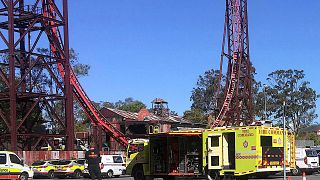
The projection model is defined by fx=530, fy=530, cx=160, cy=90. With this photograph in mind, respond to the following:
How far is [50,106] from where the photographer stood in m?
51.1

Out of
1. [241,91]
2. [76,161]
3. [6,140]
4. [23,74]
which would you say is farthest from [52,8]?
[241,91]

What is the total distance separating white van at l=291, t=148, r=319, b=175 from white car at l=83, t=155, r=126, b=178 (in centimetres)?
1319

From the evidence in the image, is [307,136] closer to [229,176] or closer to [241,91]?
[241,91]

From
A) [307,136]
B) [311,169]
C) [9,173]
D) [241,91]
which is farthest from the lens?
[307,136]

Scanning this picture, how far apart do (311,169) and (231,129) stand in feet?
55.8

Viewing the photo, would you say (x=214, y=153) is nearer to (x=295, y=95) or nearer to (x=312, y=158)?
(x=312, y=158)

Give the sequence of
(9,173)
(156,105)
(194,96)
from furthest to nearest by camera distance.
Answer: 1. (194,96)
2. (156,105)
3. (9,173)

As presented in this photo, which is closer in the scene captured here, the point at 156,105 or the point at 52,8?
the point at 52,8

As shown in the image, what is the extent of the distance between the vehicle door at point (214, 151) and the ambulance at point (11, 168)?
11674 millimetres

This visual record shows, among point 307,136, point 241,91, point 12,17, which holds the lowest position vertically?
point 307,136

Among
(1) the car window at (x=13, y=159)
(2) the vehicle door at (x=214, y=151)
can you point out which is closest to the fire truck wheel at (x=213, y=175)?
(2) the vehicle door at (x=214, y=151)

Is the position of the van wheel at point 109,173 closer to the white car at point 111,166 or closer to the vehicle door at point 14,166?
the white car at point 111,166

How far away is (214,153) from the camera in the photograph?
2467 cm

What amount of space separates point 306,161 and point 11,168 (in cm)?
2099
